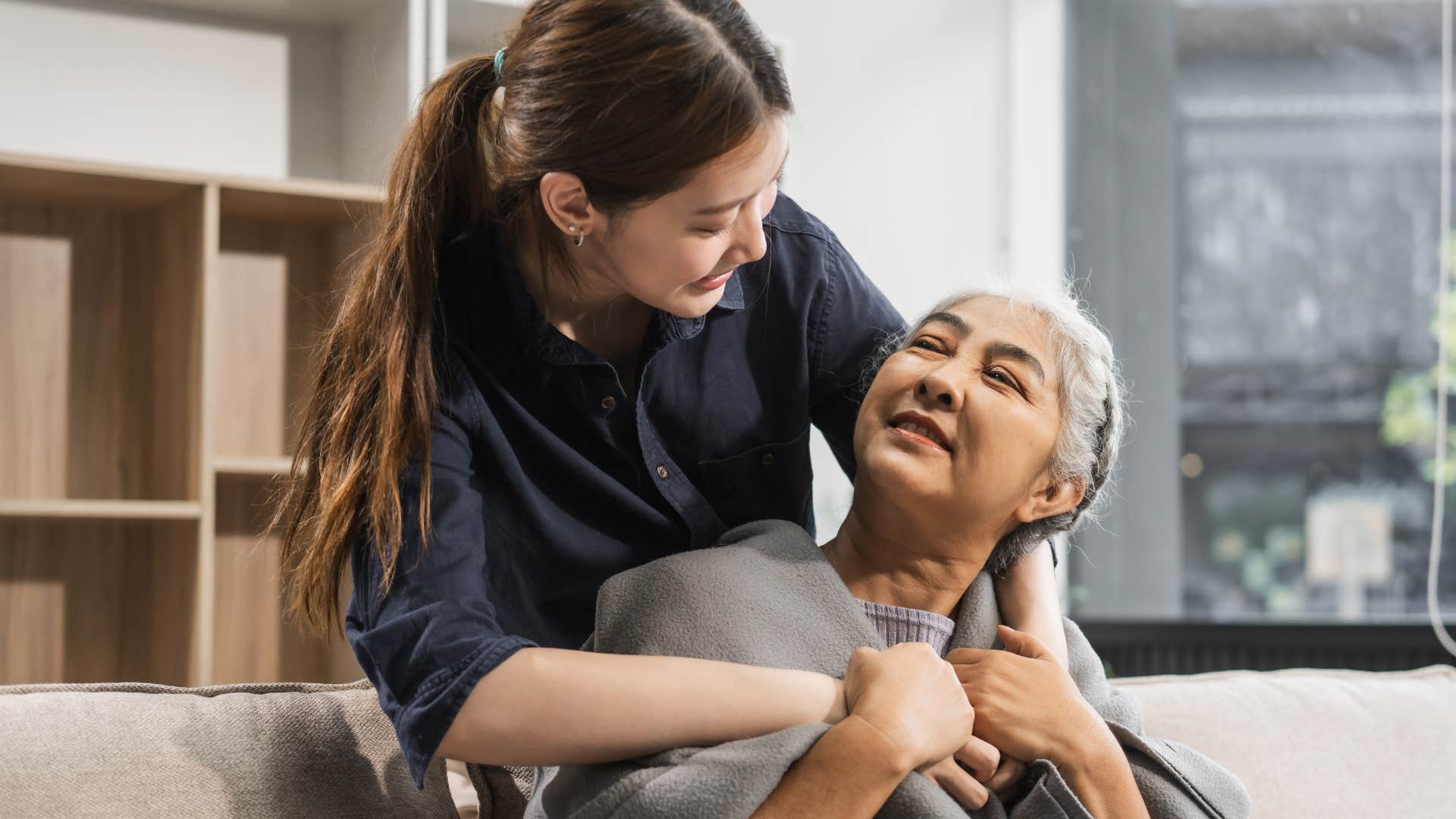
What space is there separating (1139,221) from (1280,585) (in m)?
1.01

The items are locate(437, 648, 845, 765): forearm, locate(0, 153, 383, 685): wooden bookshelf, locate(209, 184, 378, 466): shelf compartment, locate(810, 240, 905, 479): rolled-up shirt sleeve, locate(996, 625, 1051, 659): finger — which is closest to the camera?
locate(437, 648, 845, 765): forearm

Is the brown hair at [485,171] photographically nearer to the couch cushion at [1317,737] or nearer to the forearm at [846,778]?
the forearm at [846,778]

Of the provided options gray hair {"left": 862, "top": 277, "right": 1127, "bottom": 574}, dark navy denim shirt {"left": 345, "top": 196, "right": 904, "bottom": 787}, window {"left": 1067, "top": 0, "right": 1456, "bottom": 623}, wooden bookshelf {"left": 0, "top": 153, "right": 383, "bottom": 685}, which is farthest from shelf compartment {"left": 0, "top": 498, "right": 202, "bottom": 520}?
window {"left": 1067, "top": 0, "right": 1456, "bottom": 623}

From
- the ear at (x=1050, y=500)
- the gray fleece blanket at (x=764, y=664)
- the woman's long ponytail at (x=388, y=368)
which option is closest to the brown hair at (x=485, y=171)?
the woman's long ponytail at (x=388, y=368)

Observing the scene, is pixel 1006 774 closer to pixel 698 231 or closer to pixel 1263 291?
pixel 698 231

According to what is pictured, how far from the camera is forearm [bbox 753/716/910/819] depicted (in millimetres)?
1155


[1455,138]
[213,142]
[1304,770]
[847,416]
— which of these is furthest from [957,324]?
[1455,138]

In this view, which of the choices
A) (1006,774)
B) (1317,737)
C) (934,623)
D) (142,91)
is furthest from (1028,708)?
(142,91)

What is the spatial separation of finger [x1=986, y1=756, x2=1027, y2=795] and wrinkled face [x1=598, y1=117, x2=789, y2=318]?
524 millimetres

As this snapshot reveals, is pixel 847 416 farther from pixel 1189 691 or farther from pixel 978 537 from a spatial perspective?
pixel 1189 691

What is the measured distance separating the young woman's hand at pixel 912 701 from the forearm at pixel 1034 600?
8.5 inches

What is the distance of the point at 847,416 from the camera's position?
1628mm

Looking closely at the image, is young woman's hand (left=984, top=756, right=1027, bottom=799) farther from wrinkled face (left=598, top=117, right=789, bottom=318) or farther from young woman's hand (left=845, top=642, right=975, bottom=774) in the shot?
wrinkled face (left=598, top=117, right=789, bottom=318)

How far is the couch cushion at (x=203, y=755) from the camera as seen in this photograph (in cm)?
129
